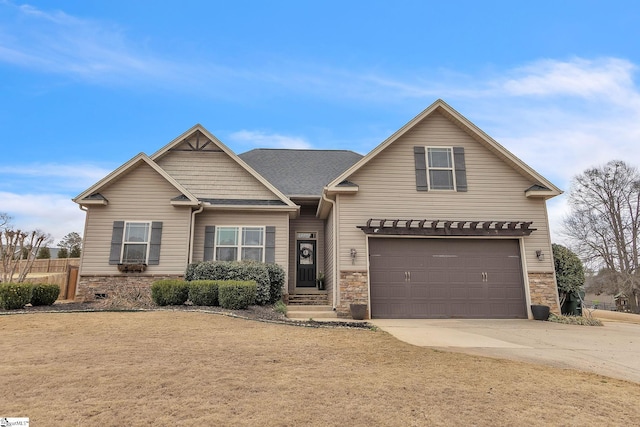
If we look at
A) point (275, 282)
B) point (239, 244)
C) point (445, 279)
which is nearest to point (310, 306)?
point (275, 282)

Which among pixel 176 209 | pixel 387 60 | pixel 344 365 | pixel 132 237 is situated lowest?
pixel 344 365

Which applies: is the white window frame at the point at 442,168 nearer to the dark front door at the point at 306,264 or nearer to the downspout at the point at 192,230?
the dark front door at the point at 306,264

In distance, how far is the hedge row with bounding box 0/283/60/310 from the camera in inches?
357

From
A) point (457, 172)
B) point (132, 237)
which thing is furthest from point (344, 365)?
point (132, 237)

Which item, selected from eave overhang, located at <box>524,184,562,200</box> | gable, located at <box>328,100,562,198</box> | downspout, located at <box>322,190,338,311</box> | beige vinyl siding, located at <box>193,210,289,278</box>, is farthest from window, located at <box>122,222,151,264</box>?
eave overhang, located at <box>524,184,562,200</box>

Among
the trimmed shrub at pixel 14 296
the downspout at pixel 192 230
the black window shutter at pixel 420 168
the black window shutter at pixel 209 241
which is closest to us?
the trimmed shrub at pixel 14 296

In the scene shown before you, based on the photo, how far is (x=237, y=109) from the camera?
18.6 metres

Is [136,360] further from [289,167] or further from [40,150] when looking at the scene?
[40,150]

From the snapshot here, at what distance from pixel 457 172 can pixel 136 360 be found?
10.7 meters

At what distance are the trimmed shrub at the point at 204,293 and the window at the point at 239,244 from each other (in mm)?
2827

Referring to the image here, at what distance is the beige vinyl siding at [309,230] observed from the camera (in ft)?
47.5

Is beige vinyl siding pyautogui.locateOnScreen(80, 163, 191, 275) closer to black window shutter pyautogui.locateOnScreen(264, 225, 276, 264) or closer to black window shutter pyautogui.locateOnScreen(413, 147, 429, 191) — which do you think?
black window shutter pyautogui.locateOnScreen(264, 225, 276, 264)

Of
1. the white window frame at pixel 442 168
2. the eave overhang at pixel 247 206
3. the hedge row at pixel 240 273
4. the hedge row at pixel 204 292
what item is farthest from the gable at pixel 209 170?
the white window frame at pixel 442 168

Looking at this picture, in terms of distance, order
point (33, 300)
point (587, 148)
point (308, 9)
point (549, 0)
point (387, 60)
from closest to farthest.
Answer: point (33, 300) → point (549, 0) → point (308, 9) → point (387, 60) → point (587, 148)
